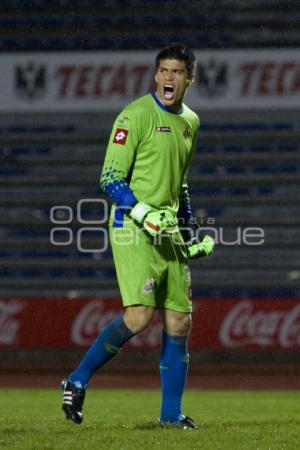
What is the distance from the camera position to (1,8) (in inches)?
573

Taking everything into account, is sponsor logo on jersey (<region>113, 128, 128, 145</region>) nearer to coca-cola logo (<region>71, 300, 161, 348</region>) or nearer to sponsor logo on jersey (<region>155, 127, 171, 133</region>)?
sponsor logo on jersey (<region>155, 127, 171, 133</region>)

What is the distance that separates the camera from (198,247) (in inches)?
243

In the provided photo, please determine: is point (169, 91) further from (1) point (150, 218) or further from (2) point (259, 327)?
(2) point (259, 327)

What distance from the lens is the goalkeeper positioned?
5.75 meters

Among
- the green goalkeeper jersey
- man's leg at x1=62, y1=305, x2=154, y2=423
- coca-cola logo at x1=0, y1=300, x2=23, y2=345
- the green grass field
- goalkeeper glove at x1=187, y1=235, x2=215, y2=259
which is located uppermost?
the green goalkeeper jersey

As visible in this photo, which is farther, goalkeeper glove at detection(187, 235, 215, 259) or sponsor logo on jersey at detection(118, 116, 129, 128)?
goalkeeper glove at detection(187, 235, 215, 259)

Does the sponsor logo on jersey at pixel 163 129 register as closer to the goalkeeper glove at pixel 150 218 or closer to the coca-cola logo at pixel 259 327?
the goalkeeper glove at pixel 150 218

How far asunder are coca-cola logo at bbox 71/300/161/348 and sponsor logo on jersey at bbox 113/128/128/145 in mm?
6859

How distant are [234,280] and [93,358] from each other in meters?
8.53

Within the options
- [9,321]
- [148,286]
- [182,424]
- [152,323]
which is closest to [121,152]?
[148,286]

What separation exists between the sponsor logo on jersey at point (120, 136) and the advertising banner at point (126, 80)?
27.1 ft

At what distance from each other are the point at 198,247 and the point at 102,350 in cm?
78

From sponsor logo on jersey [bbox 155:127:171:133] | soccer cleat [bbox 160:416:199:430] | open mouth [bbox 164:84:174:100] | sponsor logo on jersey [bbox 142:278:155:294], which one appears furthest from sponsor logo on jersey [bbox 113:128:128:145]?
soccer cleat [bbox 160:416:199:430]

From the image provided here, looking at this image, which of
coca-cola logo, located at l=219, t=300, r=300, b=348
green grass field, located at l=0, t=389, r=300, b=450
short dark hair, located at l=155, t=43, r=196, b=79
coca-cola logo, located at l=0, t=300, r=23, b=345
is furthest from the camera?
coca-cola logo, located at l=0, t=300, r=23, b=345
